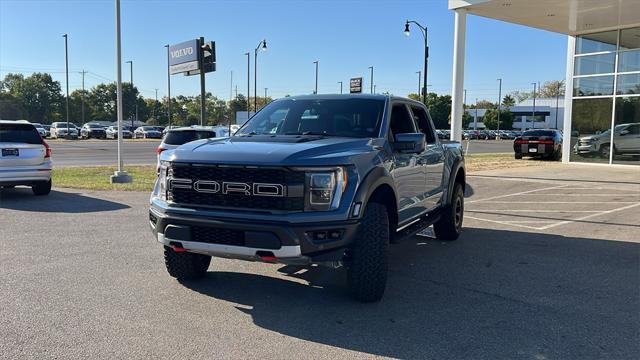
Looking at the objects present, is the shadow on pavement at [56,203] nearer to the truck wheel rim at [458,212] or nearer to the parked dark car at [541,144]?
the truck wheel rim at [458,212]

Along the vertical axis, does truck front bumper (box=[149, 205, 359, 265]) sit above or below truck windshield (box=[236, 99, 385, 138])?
below

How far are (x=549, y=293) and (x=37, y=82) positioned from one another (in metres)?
105

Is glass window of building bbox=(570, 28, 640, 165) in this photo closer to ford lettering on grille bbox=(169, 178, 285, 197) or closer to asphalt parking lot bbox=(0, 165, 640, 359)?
asphalt parking lot bbox=(0, 165, 640, 359)

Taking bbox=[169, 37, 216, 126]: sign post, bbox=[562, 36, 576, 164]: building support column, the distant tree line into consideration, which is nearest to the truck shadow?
bbox=[169, 37, 216, 126]: sign post

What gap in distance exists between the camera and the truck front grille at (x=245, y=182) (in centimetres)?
416

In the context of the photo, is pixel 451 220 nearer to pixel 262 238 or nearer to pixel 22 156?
pixel 262 238

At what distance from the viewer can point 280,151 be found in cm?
432

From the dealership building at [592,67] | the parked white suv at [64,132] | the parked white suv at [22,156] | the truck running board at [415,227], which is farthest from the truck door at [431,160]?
the parked white suv at [64,132]

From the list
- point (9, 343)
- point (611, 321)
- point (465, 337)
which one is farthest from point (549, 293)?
point (9, 343)

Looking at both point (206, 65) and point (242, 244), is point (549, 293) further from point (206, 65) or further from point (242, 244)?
point (206, 65)

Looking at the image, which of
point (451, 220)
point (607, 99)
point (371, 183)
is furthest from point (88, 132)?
point (371, 183)

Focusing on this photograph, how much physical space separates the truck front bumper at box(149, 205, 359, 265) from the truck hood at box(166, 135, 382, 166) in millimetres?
474

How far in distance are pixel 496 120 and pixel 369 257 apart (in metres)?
105

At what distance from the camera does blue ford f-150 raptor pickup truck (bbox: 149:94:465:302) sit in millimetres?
4121
